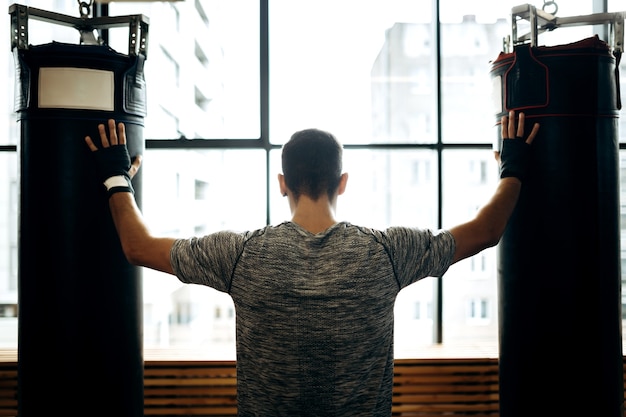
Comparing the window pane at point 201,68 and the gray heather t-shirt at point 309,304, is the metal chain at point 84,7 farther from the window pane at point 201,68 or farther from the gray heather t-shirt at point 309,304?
the gray heather t-shirt at point 309,304

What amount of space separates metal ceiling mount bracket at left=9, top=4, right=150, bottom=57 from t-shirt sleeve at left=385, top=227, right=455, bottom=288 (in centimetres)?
108

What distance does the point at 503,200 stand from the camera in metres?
1.53

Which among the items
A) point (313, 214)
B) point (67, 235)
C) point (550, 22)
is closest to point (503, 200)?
point (313, 214)

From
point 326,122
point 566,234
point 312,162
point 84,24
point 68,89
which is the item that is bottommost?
point 566,234

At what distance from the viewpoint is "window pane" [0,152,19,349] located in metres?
2.88

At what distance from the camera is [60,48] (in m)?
1.69

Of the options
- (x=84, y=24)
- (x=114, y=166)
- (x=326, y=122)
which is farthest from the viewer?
(x=326, y=122)

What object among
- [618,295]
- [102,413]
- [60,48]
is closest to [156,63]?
[60,48]

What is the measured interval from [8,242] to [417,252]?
243 centimetres

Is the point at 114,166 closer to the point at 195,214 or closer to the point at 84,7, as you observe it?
the point at 84,7

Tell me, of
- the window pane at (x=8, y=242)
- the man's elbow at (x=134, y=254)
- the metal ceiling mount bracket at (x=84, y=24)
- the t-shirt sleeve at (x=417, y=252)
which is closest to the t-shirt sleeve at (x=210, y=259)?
the man's elbow at (x=134, y=254)

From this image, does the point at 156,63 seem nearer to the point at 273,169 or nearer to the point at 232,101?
the point at 232,101

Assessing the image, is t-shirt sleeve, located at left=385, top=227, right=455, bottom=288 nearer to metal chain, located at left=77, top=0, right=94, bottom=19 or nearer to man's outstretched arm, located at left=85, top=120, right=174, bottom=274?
man's outstretched arm, located at left=85, top=120, right=174, bottom=274

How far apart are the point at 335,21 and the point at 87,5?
1343 mm
